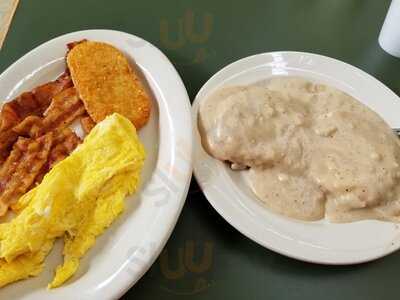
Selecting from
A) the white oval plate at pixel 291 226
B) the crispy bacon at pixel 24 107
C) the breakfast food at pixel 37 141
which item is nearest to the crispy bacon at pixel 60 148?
the breakfast food at pixel 37 141

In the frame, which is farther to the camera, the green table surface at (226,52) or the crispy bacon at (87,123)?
the crispy bacon at (87,123)

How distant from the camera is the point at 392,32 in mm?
1392

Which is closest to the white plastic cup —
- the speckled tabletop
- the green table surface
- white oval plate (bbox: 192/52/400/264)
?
the green table surface

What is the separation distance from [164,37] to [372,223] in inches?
35.3

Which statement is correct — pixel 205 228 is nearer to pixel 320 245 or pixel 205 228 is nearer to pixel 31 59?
pixel 320 245

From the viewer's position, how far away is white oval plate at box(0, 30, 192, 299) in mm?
850

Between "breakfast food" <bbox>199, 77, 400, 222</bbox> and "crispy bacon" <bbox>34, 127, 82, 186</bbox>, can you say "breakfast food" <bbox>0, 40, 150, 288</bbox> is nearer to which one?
"crispy bacon" <bbox>34, 127, 82, 186</bbox>

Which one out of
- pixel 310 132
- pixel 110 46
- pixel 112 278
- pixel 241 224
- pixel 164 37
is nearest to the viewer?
pixel 112 278

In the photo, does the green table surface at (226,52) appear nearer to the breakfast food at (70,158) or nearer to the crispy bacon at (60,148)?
the breakfast food at (70,158)

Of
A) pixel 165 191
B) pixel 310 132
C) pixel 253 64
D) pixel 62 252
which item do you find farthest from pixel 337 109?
pixel 62 252

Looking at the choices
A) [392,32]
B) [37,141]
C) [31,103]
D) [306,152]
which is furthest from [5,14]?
[392,32]

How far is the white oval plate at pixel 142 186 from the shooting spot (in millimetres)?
850

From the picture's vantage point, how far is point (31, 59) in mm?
1207

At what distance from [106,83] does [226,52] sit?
0.46 meters
